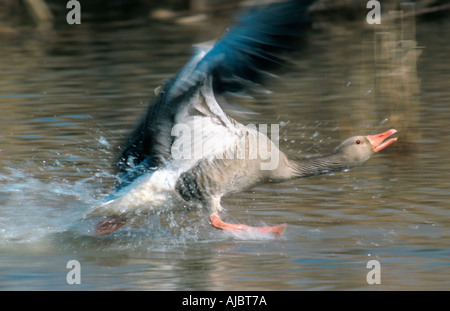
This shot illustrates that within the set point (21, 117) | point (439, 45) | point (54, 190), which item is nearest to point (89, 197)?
point (54, 190)

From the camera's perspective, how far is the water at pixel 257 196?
19.4 feet

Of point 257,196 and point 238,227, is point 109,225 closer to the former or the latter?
point 238,227

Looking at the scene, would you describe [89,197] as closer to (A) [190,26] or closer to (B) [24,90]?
(B) [24,90]

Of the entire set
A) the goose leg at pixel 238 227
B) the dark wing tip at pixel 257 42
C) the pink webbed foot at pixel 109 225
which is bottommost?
the goose leg at pixel 238 227

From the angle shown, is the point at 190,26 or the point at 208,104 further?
the point at 190,26

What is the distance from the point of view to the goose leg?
21.5ft

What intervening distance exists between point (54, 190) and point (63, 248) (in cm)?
127

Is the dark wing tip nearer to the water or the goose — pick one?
the goose

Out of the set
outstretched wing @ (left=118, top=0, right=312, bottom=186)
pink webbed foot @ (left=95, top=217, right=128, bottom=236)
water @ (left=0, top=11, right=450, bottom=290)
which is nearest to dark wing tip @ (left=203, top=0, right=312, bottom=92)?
outstretched wing @ (left=118, top=0, right=312, bottom=186)

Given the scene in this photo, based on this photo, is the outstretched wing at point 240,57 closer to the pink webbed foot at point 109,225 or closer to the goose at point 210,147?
the goose at point 210,147

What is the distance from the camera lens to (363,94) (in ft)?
36.7

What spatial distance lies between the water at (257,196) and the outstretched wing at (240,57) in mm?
222

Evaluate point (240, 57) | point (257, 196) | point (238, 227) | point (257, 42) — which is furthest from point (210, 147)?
point (257, 196)

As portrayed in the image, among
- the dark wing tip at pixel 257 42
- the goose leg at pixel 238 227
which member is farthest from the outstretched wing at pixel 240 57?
the goose leg at pixel 238 227
